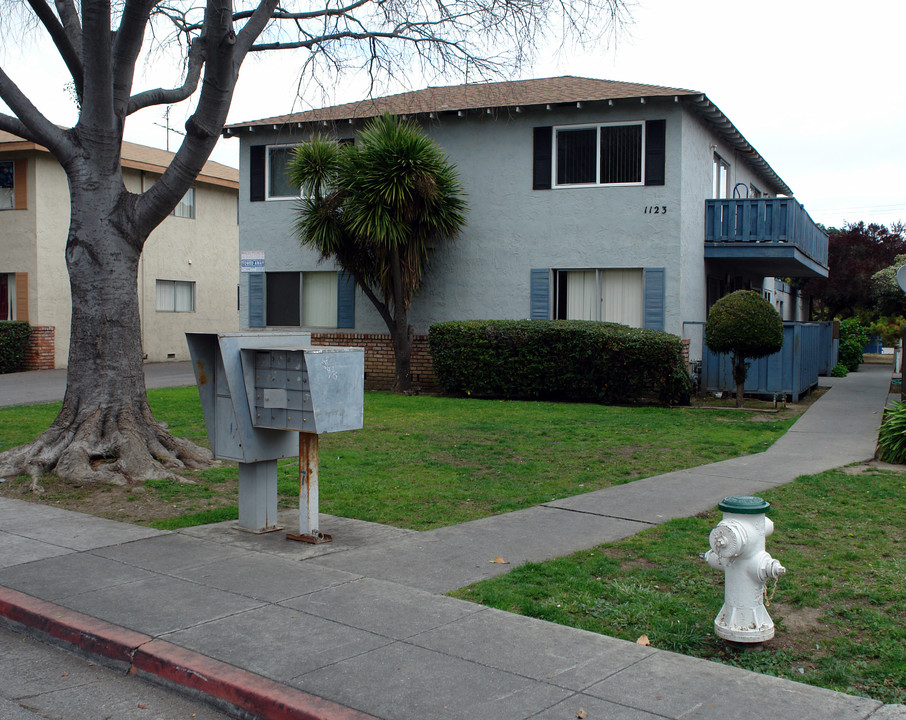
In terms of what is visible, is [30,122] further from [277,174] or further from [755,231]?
[755,231]

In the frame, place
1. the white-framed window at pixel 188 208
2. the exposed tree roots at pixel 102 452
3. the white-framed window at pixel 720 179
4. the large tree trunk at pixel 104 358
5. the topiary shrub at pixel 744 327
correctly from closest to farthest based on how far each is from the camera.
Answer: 1. the exposed tree roots at pixel 102 452
2. the large tree trunk at pixel 104 358
3. the topiary shrub at pixel 744 327
4. the white-framed window at pixel 720 179
5. the white-framed window at pixel 188 208

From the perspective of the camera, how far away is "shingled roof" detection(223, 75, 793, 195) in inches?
704

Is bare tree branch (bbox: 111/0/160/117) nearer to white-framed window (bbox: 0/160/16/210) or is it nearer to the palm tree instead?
the palm tree

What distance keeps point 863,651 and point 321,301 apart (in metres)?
17.8

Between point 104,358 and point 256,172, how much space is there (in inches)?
502

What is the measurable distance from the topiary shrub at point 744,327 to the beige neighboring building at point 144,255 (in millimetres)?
17343

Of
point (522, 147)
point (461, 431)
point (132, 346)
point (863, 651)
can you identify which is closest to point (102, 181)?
point (132, 346)

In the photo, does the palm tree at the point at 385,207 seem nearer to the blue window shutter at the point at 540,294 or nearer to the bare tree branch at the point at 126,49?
the blue window shutter at the point at 540,294

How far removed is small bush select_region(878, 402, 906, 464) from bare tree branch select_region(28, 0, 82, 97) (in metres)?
10.4

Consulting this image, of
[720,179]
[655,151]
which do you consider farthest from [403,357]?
[720,179]

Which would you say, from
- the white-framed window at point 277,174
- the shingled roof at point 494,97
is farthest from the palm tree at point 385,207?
the white-framed window at point 277,174

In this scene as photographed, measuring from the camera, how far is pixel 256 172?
21.7m

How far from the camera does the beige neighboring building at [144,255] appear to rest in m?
25.6

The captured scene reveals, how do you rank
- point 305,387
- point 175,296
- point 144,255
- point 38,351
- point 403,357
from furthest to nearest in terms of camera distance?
point 175,296 < point 144,255 < point 38,351 < point 403,357 < point 305,387
